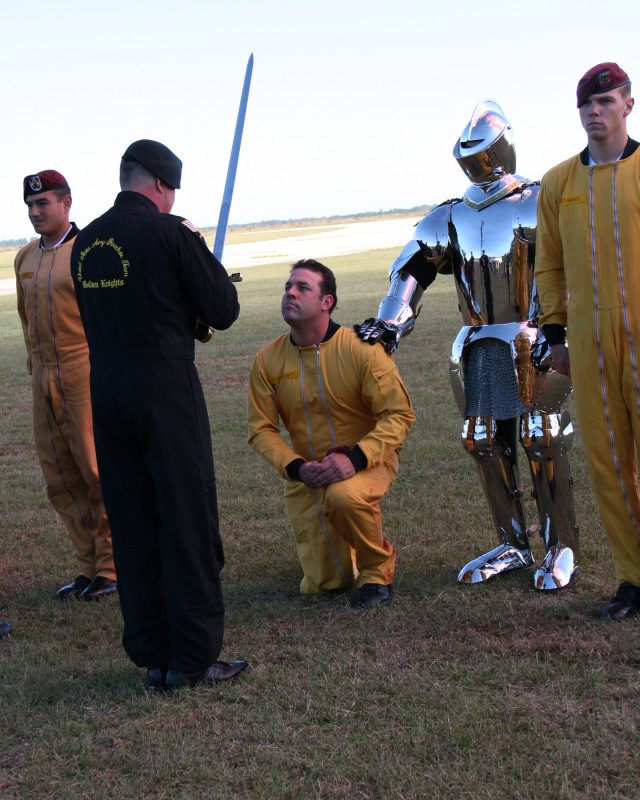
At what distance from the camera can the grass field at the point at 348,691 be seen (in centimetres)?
326

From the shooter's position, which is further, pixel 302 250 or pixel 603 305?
pixel 302 250

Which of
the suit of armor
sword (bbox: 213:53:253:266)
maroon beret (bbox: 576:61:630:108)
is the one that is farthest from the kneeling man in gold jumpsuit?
maroon beret (bbox: 576:61:630:108)

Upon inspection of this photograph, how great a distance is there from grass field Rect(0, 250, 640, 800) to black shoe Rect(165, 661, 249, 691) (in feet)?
0.22

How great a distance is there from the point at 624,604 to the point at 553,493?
77 centimetres

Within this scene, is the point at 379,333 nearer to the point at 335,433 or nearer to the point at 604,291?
the point at 335,433

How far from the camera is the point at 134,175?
12.8ft

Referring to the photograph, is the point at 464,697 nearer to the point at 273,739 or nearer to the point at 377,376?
the point at 273,739

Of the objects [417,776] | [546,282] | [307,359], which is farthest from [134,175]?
[417,776]

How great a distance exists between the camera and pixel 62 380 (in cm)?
528

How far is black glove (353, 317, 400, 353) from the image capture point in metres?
5.03

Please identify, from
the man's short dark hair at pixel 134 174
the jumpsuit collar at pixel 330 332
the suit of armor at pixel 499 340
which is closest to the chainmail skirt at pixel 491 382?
the suit of armor at pixel 499 340

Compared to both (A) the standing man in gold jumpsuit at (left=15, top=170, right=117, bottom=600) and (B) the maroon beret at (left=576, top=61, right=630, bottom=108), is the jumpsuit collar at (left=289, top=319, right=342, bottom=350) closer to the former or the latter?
(A) the standing man in gold jumpsuit at (left=15, top=170, right=117, bottom=600)

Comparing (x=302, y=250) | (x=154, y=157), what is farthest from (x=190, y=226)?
(x=302, y=250)

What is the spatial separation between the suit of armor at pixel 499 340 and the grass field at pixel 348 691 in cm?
23
